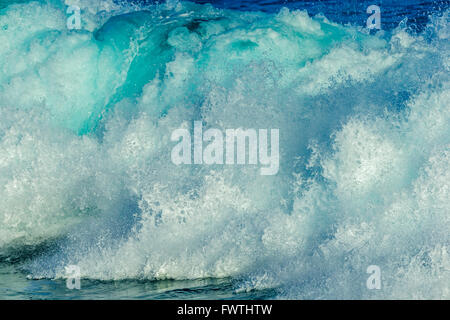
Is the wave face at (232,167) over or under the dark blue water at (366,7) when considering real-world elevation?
under

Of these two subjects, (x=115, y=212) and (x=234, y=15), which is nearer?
(x=115, y=212)

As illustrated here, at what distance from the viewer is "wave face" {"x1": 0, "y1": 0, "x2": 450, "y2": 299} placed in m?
4.07

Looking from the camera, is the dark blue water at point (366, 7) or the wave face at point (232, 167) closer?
the wave face at point (232, 167)

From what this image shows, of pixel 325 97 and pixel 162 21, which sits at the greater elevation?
A: pixel 162 21

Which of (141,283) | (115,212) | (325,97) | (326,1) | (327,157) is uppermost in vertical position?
(326,1)

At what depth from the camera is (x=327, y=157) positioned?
4.47m

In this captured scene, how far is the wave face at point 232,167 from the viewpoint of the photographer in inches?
160

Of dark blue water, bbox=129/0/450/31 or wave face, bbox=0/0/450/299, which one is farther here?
dark blue water, bbox=129/0/450/31

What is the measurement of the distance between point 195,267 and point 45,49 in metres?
3.50

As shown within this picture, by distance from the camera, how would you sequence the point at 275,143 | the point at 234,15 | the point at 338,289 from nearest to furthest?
the point at 338,289 → the point at 275,143 → the point at 234,15

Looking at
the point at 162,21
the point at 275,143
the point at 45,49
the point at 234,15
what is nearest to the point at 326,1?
the point at 234,15

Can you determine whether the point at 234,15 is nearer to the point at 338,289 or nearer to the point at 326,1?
the point at 326,1

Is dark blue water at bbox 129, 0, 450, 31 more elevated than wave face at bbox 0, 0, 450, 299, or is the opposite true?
dark blue water at bbox 129, 0, 450, 31
